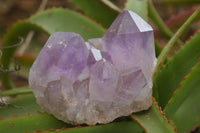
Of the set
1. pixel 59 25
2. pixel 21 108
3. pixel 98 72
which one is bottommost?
pixel 21 108

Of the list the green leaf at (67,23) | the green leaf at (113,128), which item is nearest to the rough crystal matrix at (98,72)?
the green leaf at (113,128)

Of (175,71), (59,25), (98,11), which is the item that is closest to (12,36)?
(59,25)

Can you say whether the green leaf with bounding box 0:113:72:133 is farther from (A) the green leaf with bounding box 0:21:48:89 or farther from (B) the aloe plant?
(A) the green leaf with bounding box 0:21:48:89

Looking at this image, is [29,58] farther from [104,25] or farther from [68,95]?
[68,95]

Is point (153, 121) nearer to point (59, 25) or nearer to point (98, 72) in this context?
point (98, 72)

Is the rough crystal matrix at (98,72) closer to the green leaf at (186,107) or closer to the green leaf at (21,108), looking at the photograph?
the green leaf at (186,107)
